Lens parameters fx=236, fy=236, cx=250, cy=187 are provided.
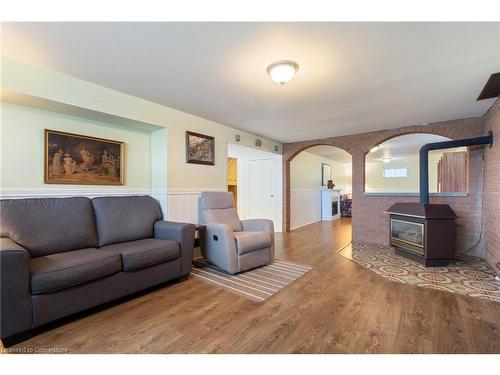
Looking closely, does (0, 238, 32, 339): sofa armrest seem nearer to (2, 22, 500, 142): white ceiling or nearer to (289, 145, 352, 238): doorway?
(2, 22, 500, 142): white ceiling

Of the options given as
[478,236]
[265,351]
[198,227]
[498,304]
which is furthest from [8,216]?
[478,236]

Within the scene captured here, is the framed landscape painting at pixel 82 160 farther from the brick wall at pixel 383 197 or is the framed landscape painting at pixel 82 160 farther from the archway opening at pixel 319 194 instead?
the archway opening at pixel 319 194

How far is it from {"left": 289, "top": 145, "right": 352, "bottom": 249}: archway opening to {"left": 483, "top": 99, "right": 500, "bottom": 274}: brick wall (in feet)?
6.33

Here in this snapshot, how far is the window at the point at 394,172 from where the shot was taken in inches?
360

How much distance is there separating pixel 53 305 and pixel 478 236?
502 centimetres

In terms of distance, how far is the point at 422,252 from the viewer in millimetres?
3074

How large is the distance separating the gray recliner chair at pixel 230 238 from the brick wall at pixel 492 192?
2594mm

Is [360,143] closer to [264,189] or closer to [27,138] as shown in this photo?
[264,189]

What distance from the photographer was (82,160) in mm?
2674

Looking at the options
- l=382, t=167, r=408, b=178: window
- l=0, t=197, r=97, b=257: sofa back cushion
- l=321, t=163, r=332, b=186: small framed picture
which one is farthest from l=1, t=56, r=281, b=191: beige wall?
l=382, t=167, r=408, b=178: window

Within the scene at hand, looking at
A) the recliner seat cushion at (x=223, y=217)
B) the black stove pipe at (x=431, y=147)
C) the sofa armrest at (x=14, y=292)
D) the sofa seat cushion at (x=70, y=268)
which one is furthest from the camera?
the recliner seat cushion at (x=223, y=217)

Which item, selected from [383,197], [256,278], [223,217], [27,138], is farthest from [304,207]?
[27,138]

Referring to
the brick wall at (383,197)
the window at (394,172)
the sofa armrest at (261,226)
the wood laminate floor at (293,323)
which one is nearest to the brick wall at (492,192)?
the brick wall at (383,197)

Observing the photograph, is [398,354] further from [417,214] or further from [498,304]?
[417,214]
